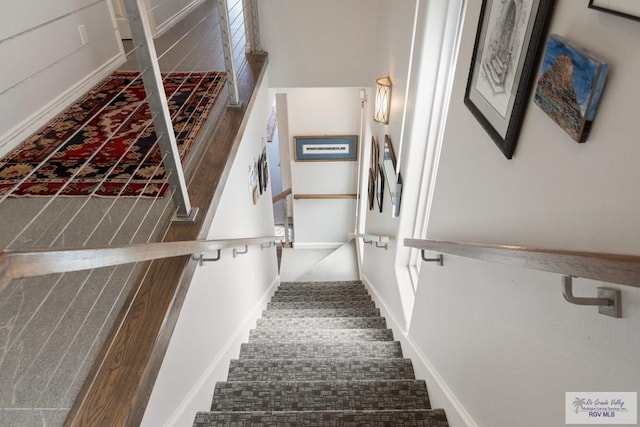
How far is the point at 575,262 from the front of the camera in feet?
2.36

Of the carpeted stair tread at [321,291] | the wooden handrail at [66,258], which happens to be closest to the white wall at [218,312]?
the wooden handrail at [66,258]

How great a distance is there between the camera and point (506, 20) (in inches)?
46.1

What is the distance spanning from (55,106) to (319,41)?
2.55m

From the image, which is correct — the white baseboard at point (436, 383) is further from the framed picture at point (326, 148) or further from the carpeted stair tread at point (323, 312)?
the framed picture at point (326, 148)

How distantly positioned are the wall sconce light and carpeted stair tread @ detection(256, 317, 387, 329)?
5.80 ft

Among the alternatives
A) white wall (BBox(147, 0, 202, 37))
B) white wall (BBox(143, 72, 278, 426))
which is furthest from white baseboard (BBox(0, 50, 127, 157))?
white wall (BBox(143, 72, 278, 426))

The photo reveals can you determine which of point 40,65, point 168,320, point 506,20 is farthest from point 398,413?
point 40,65

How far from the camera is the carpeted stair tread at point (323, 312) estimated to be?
3996 millimetres

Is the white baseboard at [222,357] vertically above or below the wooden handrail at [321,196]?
above

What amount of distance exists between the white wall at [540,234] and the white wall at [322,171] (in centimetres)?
425

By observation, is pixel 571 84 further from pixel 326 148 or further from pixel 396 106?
pixel 326 148

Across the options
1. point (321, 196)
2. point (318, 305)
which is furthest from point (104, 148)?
point (321, 196)

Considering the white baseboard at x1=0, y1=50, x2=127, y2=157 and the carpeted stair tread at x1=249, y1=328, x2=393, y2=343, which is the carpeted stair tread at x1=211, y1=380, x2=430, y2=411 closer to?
the carpeted stair tread at x1=249, y1=328, x2=393, y2=343

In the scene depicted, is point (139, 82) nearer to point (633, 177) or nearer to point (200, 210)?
point (200, 210)
